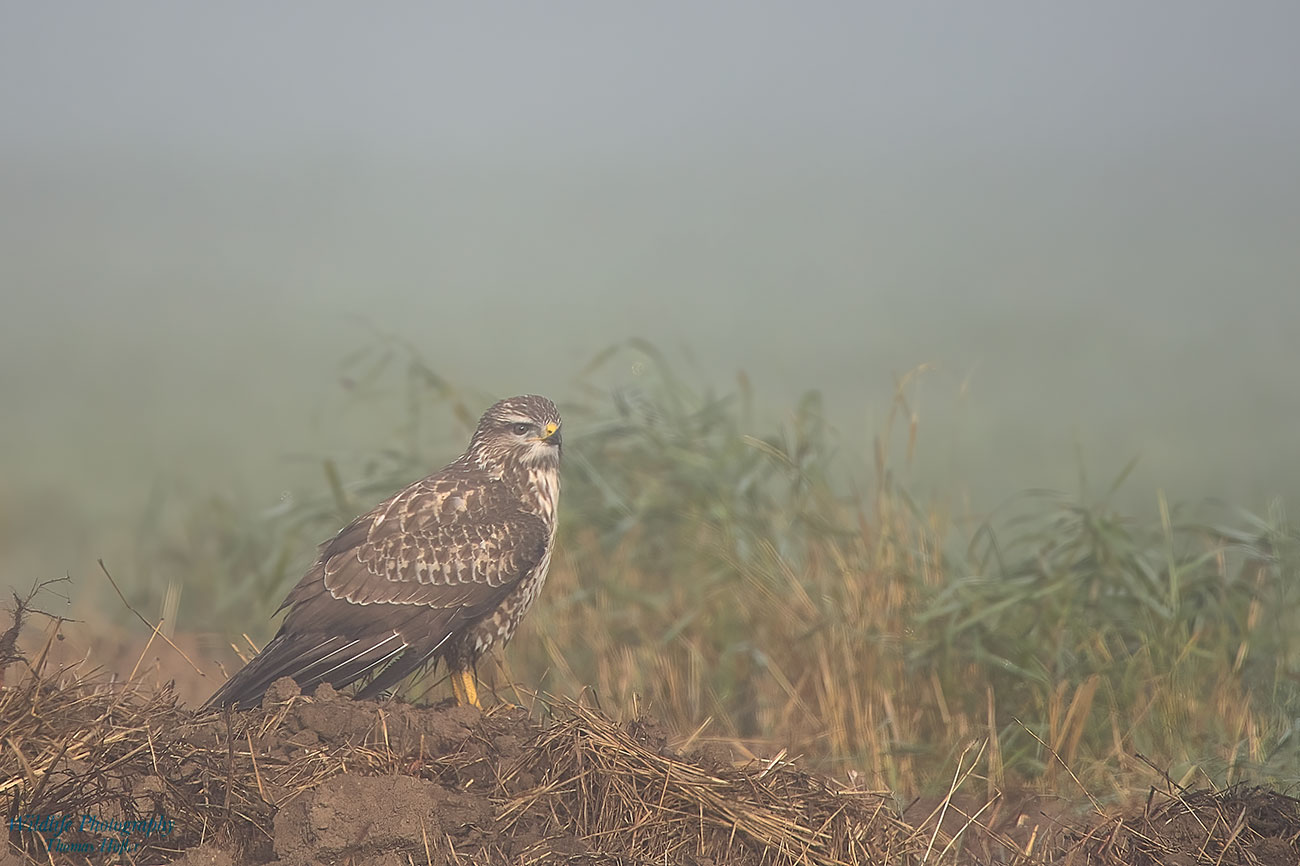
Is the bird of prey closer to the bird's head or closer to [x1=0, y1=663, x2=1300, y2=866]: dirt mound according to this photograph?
the bird's head

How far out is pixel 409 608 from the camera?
3.93m

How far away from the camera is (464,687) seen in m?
4.14

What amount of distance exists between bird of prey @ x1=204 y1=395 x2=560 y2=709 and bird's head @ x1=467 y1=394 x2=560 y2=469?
0.03 m

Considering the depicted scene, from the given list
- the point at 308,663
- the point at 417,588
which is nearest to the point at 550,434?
the point at 417,588

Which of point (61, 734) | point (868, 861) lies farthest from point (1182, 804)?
point (61, 734)

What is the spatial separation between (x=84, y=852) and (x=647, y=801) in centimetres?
128

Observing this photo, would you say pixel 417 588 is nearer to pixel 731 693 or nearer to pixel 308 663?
pixel 308 663

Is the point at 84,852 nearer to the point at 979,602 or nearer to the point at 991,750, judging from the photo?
the point at 991,750

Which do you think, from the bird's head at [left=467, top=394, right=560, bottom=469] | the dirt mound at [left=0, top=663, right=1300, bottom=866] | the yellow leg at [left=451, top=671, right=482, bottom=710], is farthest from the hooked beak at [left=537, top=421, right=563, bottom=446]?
the dirt mound at [left=0, top=663, right=1300, bottom=866]

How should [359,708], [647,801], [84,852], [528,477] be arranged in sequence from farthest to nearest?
[528,477] < [359,708] < [647,801] < [84,852]

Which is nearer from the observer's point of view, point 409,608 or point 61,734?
point 61,734

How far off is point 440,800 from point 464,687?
45.8 inches

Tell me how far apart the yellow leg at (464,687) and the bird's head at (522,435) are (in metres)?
0.72

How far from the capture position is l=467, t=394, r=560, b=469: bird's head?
4355 mm
